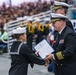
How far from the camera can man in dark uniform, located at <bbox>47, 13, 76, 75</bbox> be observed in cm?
509

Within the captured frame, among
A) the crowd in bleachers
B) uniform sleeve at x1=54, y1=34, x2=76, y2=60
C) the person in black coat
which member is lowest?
the crowd in bleachers

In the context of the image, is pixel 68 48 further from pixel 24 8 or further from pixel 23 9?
pixel 24 8

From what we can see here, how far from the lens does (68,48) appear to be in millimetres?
5059

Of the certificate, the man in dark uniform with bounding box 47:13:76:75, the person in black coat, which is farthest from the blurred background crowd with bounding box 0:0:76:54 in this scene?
the man in dark uniform with bounding box 47:13:76:75

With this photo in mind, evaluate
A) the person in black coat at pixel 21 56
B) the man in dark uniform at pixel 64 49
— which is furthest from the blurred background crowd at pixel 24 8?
the man in dark uniform at pixel 64 49

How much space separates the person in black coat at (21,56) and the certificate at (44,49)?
107mm

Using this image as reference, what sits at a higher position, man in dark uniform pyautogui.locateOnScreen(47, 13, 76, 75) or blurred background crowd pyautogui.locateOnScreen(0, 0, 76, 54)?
man in dark uniform pyautogui.locateOnScreen(47, 13, 76, 75)

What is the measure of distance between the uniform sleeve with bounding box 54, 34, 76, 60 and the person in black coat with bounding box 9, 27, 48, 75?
558 mm

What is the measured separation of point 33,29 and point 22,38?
393 inches

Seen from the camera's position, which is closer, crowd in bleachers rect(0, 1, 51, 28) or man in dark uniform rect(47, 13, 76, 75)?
man in dark uniform rect(47, 13, 76, 75)

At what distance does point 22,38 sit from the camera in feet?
18.7

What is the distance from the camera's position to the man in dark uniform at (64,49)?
5086 mm

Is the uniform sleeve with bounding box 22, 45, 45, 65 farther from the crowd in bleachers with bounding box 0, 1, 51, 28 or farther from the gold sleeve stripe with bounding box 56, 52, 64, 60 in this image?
the crowd in bleachers with bounding box 0, 1, 51, 28

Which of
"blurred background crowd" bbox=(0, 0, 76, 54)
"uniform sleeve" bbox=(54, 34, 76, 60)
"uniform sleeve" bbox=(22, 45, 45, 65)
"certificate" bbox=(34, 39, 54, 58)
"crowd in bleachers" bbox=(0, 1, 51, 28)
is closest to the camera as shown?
"uniform sleeve" bbox=(54, 34, 76, 60)
